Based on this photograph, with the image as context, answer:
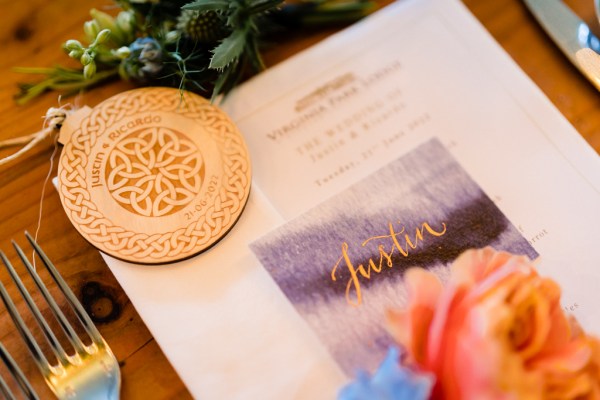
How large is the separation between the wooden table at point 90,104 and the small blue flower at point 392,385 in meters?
0.20

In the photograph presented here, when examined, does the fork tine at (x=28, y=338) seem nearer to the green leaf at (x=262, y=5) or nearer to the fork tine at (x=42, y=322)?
the fork tine at (x=42, y=322)

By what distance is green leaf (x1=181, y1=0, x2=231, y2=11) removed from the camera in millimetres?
503

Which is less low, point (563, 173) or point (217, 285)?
point (217, 285)

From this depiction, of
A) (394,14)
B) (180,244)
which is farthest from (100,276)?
(394,14)

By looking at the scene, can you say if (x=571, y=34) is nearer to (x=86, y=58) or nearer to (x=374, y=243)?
(x=374, y=243)

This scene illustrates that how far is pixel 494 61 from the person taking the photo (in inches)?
24.2

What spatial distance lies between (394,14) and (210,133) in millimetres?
263

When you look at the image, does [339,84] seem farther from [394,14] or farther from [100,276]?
[100,276]

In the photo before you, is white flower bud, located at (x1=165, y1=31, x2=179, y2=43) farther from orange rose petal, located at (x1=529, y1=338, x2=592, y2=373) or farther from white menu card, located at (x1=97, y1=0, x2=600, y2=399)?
orange rose petal, located at (x1=529, y1=338, x2=592, y2=373)

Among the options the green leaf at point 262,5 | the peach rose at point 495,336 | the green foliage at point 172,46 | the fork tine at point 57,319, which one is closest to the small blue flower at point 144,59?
the green foliage at point 172,46

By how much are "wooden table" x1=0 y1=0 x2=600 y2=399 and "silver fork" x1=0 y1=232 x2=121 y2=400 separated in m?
0.02

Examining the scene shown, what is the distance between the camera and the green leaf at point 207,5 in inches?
19.8

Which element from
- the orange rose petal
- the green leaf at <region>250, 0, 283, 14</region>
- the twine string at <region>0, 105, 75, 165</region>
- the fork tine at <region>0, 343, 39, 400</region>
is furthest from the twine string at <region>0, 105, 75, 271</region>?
the orange rose petal

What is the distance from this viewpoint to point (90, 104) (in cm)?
59
